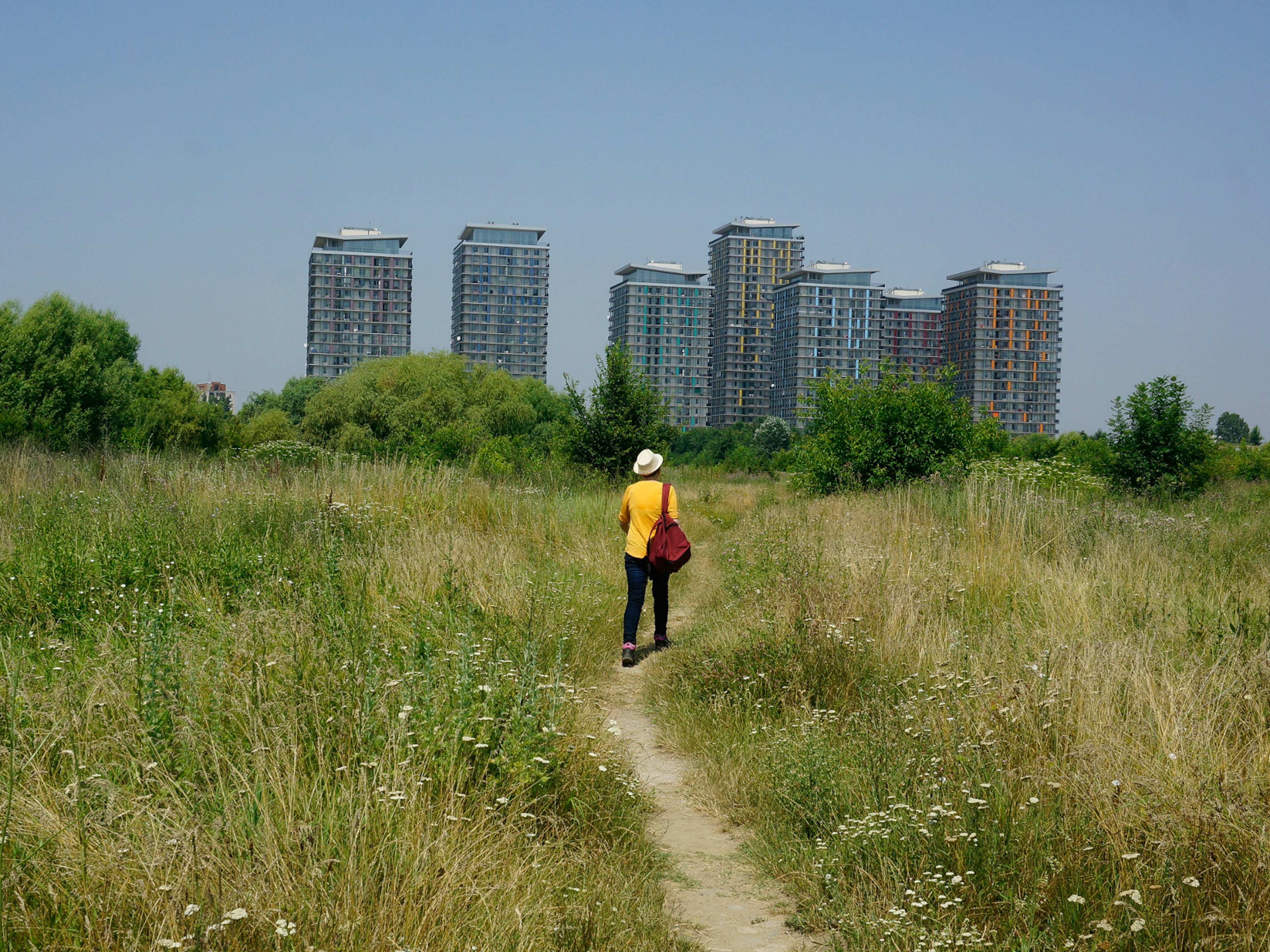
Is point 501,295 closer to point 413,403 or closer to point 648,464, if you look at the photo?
point 413,403

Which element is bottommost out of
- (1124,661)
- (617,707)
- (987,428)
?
(617,707)

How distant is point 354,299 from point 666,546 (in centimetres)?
13841

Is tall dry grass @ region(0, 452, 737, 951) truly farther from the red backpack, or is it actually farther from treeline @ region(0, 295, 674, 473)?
treeline @ region(0, 295, 674, 473)

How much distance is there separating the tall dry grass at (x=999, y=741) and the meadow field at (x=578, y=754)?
0.02 m

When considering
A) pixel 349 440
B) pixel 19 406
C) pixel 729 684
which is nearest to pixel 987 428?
pixel 729 684

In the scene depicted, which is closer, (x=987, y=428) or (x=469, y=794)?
(x=469, y=794)

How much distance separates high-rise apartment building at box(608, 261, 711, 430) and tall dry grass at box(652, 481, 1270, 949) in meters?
136

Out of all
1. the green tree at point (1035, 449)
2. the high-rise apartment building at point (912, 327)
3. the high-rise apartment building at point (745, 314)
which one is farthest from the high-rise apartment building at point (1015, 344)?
the green tree at point (1035, 449)

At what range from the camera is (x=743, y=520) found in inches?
659

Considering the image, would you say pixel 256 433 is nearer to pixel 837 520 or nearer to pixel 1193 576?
pixel 837 520

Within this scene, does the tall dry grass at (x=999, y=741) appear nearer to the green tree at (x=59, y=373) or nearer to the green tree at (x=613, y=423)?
the green tree at (x=613, y=423)

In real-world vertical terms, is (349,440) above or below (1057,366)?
below

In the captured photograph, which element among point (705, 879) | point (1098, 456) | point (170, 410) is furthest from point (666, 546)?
point (170, 410)

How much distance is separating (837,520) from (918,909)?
8.64m
